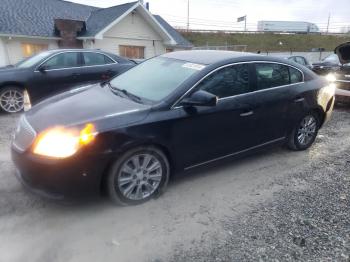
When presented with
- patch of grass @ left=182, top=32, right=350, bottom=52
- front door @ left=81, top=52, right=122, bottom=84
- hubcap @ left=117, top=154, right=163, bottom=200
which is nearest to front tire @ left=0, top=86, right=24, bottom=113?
front door @ left=81, top=52, right=122, bottom=84

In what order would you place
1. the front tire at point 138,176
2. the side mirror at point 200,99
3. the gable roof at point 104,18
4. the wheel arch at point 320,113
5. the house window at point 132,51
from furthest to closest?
the house window at point 132,51 < the gable roof at point 104,18 < the wheel arch at point 320,113 < the side mirror at point 200,99 < the front tire at point 138,176

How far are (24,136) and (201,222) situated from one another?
6.55 ft

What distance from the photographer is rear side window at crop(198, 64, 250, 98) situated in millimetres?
3771

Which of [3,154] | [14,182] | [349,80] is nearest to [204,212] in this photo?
[14,182]

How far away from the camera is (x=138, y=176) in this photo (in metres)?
3.38

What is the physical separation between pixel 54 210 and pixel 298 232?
2479 millimetres

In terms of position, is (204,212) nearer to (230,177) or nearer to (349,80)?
(230,177)

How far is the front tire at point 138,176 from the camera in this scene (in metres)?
3.23

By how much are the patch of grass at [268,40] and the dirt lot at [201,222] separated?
114ft

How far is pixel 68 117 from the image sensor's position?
10.5 feet

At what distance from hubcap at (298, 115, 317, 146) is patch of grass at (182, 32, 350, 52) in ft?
109

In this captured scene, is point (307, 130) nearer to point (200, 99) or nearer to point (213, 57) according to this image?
point (213, 57)

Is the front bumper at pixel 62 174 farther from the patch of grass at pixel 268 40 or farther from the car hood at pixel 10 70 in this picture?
the patch of grass at pixel 268 40

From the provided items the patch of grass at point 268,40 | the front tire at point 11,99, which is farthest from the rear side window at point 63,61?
the patch of grass at point 268,40
